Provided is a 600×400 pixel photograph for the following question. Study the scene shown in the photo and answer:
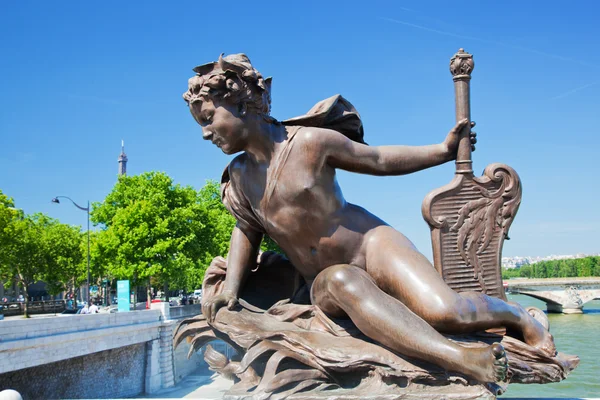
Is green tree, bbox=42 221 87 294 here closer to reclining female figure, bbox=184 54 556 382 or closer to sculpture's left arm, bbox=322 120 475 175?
reclining female figure, bbox=184 54 556 382

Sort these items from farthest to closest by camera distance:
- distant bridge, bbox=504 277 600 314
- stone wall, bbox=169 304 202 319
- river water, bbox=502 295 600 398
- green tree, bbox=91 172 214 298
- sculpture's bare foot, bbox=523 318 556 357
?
1. distant bridge, bbox=504 277 600 314
2. green tree, bbox=91 172 214 298
3. stone wall, bbox=169 304 202 319
4. river water, bbox=502 295 600 398
5. sculpture's bare foot, bbox=523 318 556 357

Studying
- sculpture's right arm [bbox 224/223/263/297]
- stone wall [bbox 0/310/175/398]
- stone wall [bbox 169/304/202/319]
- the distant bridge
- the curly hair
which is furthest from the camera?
the distant bridge

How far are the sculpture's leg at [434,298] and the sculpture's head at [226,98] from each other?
1.44 meters

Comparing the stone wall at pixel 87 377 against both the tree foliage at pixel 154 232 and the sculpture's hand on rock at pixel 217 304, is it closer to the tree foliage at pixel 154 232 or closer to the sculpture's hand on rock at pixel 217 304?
the tree foliage at pixel 154 232

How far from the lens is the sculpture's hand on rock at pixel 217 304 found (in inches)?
198

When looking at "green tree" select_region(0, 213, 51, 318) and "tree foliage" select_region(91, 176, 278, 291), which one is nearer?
"tree foliage" select_region(91, 176, 278, 291)

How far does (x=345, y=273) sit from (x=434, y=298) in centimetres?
69

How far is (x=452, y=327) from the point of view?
4316mm

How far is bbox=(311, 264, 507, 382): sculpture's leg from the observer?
3885 mm

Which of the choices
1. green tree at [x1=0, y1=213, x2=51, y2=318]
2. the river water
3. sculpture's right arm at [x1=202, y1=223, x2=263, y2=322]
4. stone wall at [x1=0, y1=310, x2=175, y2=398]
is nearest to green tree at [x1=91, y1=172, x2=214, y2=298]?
green tree at [x1=0, y1=213, x2=51, y2=318]

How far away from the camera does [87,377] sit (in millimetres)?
20625

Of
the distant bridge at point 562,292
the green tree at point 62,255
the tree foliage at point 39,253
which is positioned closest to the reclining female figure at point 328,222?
the tree foliage at point 39,253

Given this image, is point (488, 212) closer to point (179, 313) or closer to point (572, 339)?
point (179, 313)

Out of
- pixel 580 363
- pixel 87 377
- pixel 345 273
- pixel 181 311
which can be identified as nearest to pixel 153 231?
pixel 181 311
